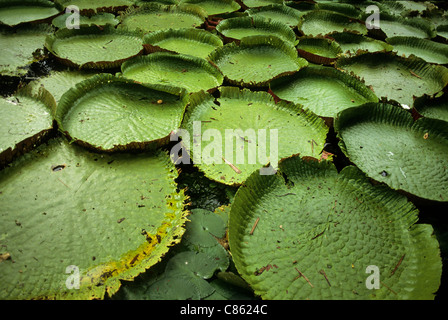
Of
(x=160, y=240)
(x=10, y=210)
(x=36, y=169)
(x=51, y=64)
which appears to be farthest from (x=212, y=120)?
(x=51, y=64)

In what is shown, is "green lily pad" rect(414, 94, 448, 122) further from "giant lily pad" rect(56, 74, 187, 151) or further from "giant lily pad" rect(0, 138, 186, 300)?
"giant lily pad" rect(0, 138, 186, 300)

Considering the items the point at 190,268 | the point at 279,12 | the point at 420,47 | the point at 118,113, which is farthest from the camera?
the point at 279,12

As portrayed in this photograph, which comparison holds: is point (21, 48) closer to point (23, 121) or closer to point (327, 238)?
point (23, 121)

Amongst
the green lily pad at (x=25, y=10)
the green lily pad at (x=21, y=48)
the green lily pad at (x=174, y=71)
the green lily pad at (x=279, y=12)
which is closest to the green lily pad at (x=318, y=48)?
the green lily pad at (x=279, y=12)

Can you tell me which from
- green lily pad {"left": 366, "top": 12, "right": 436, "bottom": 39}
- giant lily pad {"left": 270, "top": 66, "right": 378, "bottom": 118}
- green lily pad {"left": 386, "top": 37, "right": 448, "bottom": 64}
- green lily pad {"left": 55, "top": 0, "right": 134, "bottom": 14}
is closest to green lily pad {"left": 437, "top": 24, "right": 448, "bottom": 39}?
green lily pad {"left": 366, "top": 12, "right": 436, "bottom": 39}

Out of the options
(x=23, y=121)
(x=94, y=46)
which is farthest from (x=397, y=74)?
(x=23, y=121)

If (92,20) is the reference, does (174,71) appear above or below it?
below
